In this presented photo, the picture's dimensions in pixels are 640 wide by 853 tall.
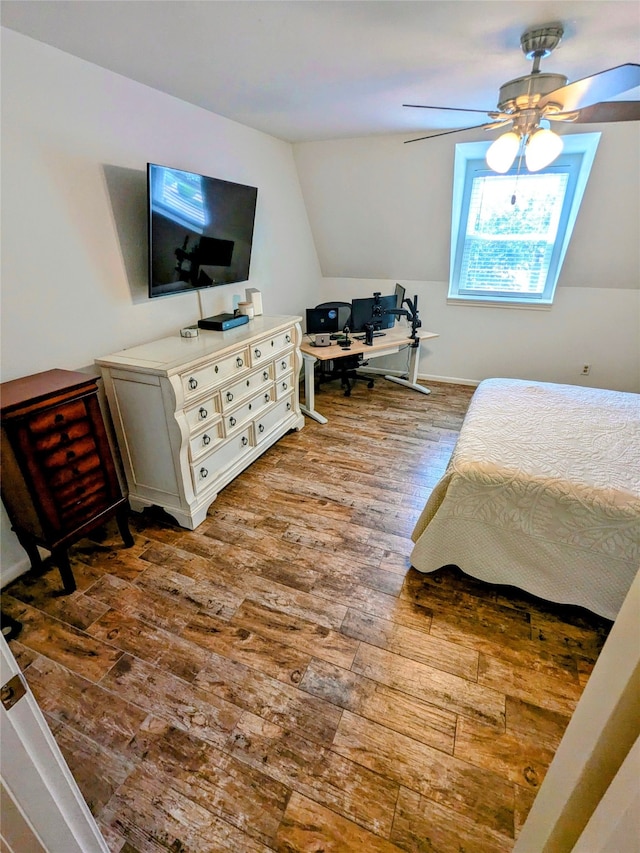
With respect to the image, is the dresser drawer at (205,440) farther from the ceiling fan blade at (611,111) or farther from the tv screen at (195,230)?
the ceiling fan blade at (611,111)

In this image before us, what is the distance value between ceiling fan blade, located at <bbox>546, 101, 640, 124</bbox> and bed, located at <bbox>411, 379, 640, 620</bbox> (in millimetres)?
1719

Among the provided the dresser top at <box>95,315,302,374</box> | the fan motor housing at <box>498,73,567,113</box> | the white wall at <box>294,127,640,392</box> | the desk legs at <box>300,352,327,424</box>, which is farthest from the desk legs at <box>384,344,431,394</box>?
the fan motor housing at <box>498,73,567,113</box>

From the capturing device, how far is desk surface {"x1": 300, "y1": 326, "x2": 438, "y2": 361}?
341cm

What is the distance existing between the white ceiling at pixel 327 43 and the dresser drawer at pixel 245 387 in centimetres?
157

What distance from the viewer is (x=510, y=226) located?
3744 mm

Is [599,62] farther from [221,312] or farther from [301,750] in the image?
[301,750]

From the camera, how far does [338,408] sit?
3889mm

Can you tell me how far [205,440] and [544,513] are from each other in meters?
1.78

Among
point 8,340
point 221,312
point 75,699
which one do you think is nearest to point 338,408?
point 221,312

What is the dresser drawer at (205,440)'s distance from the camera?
2217mm

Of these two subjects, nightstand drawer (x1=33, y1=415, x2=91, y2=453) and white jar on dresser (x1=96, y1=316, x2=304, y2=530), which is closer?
nightstand drawer (x1=33, y1=415, x2=91, y2=453)

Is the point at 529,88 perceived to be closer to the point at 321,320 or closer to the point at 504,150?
the point at 504,150

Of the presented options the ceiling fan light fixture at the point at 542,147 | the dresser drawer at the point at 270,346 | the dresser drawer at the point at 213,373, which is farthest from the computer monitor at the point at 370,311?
the ceiling fan light fixture at the point at 542,147

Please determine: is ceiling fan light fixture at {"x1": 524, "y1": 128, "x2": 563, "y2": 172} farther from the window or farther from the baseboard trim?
the baseboard trim
